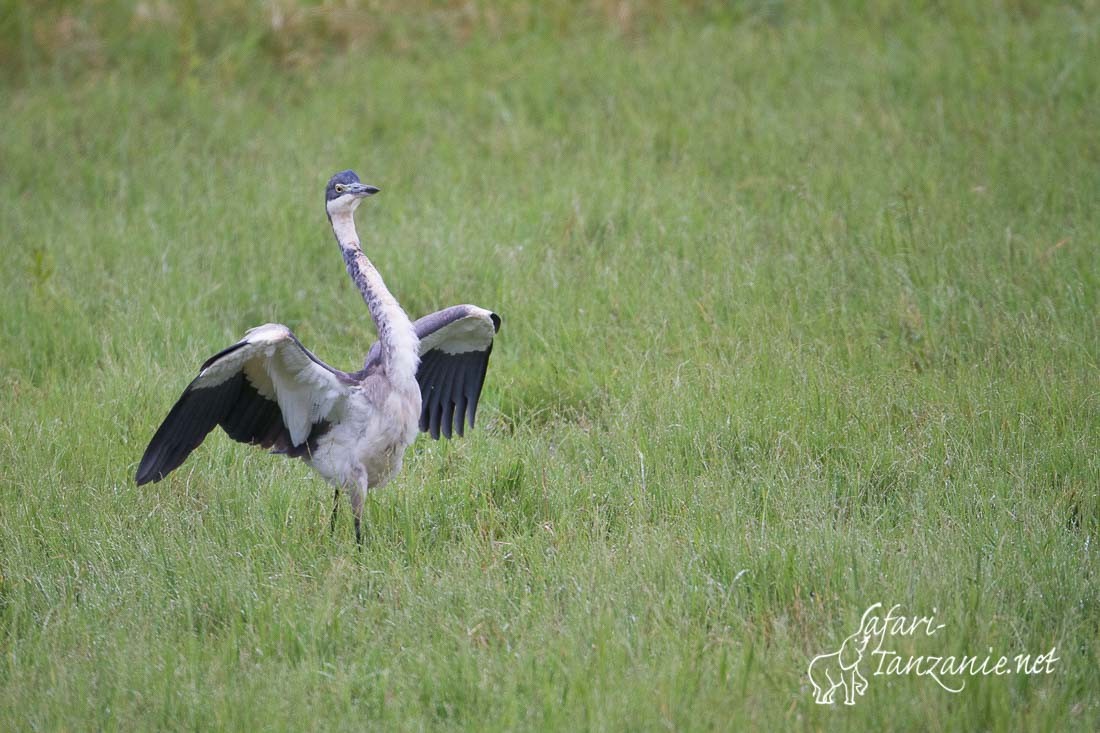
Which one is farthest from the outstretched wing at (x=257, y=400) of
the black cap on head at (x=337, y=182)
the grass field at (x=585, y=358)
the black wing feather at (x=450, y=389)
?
the black cap on head at (x=337, y=182)

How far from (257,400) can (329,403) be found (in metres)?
0.35

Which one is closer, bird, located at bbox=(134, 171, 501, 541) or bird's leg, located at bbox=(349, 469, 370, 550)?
bird, located at bbox=(134, 171, 501, 541)

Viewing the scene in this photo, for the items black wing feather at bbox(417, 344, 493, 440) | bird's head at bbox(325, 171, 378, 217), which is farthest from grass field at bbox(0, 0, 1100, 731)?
bird's head at bbox(325, 171, 378, 217)

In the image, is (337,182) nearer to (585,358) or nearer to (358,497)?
(358,497)

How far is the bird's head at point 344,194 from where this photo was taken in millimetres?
5652

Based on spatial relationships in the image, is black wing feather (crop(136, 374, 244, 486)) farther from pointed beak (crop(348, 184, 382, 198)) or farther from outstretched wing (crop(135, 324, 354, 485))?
pointed beak (crop(348, 184, 382, 198))

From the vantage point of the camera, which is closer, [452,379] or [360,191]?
[360,191]

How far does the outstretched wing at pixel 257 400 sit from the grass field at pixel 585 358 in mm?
392

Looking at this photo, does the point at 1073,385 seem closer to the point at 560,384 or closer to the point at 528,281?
the point at 560,384

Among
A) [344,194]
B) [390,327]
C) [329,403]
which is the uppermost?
[344,194]

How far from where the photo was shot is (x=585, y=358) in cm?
695

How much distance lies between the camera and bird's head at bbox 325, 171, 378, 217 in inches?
223

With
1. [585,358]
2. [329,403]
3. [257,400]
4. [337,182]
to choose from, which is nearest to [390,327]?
[329,403]

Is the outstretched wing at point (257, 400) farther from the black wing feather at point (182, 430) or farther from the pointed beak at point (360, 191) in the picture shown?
the pointed beak at point (360, 191)
